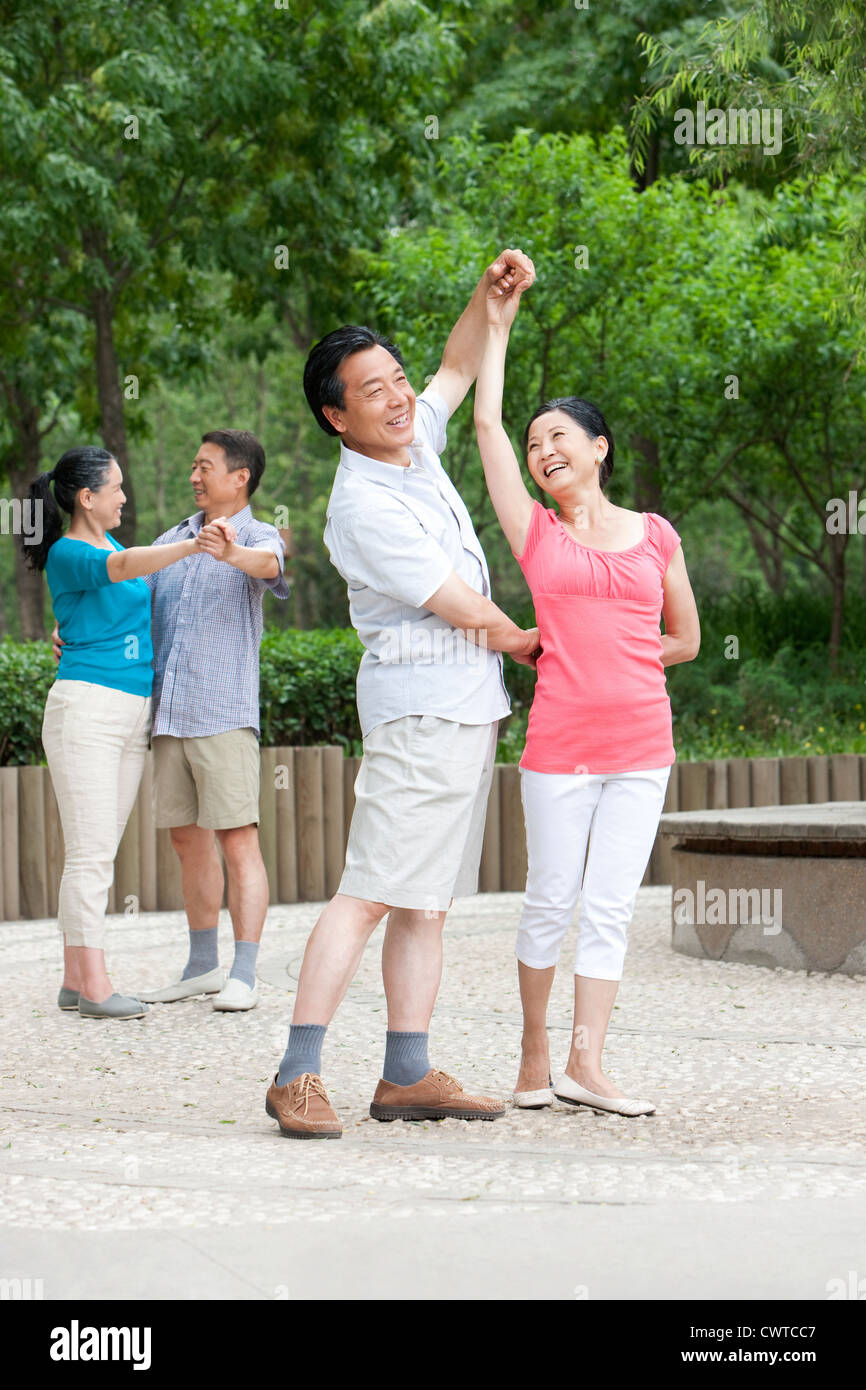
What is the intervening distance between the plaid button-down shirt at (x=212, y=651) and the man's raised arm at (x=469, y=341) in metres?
1.32

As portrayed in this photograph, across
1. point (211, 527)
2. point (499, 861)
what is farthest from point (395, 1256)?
point (499, 861)

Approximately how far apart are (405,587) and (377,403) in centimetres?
48

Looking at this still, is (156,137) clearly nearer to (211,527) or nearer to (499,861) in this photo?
(499,861)

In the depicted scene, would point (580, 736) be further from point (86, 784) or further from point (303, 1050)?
point (86, 784)

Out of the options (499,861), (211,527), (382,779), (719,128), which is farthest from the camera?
(719,128)

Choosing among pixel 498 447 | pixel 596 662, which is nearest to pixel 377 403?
pixel 498 447

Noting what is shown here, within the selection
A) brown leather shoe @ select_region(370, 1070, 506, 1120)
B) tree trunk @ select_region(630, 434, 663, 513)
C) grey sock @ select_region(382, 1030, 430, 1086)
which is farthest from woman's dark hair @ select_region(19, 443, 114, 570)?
tree trunk @ select_region(630, 434, 663, 513)

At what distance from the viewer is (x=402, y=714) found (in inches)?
144

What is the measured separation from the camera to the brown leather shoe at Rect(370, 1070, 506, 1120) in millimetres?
3783

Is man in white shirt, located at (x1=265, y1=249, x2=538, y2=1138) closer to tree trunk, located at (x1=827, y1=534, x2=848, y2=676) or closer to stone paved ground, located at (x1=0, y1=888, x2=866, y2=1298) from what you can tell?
stone paved ground, located at (x1=0, y1=888, x2=866, y2=1298)

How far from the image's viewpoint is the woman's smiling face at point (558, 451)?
398 centimetres

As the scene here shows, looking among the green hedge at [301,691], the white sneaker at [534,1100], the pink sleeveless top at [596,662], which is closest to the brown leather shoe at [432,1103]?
the white sneaker at [534,1100]
